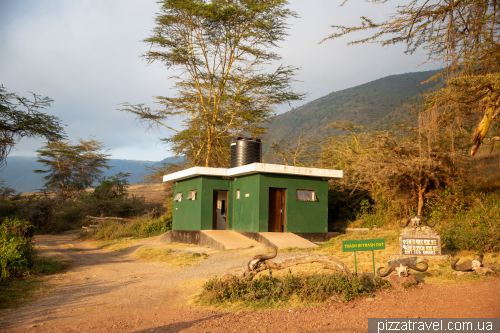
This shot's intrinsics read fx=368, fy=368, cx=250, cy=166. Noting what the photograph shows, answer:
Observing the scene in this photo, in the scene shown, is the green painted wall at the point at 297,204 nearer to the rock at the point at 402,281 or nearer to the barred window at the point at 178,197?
the barred window at the point at 178,197

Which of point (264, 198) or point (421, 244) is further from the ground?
point (264, 198)

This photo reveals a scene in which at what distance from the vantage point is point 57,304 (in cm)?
574

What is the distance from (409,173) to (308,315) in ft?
28.5

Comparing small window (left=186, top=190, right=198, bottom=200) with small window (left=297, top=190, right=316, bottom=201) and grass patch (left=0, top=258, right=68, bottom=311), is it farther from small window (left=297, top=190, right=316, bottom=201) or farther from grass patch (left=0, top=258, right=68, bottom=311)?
grass patch (left=0, top=258, right=68, bottom=311)

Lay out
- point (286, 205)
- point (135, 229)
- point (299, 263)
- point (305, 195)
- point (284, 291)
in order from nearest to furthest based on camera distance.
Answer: point (284, 291), point (299, 263), point (286, 205), point (305, 195), point (135, 229)

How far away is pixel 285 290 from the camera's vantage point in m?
5.52

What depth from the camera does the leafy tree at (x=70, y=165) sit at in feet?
111

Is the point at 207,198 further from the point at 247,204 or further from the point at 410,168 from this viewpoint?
the point at 410,168

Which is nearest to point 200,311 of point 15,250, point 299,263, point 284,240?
point 299,263

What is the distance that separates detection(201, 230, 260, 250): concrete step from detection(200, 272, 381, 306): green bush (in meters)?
6.14

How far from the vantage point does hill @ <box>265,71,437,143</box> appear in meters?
79.8

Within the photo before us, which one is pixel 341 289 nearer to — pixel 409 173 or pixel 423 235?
pixel 423 235

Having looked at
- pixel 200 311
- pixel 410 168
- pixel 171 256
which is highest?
pixel 410 168

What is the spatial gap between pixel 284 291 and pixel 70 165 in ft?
116
